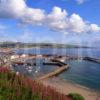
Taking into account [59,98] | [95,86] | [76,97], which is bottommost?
[95,86]

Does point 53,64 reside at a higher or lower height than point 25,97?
lower

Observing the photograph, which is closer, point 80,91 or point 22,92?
point 22,92

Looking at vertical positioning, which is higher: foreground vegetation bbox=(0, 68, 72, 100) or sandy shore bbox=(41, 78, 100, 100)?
foreground vegetation bbox=(0, 68, 72, 100)

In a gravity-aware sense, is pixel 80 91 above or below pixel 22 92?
below

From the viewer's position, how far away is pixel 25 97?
682 centimetres

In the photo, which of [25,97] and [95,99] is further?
[95,99]

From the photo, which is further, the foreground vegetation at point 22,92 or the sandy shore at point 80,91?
the sandy shore at point 80,91

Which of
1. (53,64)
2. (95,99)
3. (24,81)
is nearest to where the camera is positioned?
(24,81)

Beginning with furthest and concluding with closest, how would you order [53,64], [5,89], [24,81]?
[53,64], [24,81], [5,89]

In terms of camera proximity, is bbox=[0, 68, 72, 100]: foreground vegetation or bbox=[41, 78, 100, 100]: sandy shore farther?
bbox=[41, 78, 100, 100]: sandy shore

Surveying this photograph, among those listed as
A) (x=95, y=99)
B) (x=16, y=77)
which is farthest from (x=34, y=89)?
(x=95, y=99)

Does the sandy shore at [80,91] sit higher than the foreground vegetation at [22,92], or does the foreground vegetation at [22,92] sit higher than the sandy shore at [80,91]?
the foreground vegetation at [22,92]

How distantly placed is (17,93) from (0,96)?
49 cm

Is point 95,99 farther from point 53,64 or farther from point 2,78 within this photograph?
point 53,64
